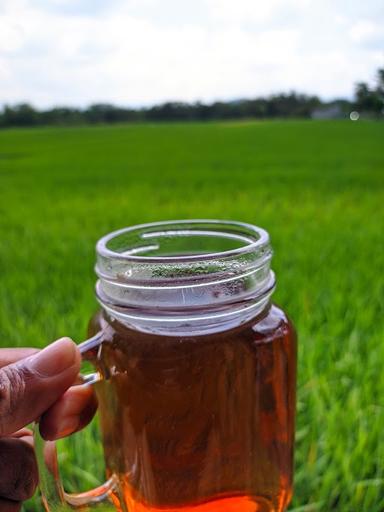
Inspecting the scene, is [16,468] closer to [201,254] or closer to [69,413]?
[69,413]

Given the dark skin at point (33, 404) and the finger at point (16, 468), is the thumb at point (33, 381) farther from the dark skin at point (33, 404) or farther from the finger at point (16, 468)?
the finger at point (16, 468)

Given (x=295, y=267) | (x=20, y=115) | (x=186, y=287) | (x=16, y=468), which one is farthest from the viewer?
(x=20, y=115)

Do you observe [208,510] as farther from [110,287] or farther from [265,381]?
[110,287]


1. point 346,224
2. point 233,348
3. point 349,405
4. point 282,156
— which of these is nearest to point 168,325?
point 233,348

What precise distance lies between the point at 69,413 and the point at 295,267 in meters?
1.49

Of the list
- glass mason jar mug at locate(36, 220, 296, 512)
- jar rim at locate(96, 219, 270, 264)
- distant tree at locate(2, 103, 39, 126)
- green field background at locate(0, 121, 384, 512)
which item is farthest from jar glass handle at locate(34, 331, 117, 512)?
distant tree at locate(2, 103, 39, 126)

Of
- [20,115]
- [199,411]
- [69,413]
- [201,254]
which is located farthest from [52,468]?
[20,115]

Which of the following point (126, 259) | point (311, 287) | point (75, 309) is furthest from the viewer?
point (311, 287)

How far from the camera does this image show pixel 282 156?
24.7ft

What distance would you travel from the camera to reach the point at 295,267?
6.56 ft

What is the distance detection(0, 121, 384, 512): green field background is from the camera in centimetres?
92

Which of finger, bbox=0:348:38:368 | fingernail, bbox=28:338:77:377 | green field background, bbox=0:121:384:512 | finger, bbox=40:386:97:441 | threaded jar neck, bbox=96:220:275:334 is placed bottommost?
green field background, bbox=0:121:384:512

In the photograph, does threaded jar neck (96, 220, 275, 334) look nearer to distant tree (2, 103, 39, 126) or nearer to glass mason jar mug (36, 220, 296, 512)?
glass mason jar mug (36, 220, 296, 512)

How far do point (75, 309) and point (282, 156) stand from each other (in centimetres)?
633
